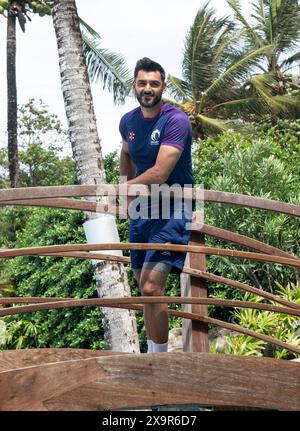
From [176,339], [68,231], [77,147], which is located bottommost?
[176,339]

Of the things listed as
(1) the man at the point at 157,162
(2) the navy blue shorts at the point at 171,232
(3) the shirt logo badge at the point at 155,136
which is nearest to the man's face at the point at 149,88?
(1) the man at the point at 157,162

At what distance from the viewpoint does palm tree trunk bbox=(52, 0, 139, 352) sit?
29.0ft

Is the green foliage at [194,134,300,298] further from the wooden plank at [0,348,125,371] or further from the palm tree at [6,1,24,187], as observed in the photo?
the palm tree at [6,1,24,187]

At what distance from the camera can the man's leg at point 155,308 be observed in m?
4.91

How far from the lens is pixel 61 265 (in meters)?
12.4

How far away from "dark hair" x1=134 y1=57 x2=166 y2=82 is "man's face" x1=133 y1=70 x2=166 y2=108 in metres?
0.02

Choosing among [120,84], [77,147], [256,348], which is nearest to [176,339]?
[256,348]

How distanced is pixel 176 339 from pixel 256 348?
3.75ft

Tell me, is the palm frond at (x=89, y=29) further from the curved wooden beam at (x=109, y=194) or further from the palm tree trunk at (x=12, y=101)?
the curved wooden beam at (x=109, y=194)

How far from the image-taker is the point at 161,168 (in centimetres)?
474

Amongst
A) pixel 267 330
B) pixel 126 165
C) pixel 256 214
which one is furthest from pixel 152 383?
pixel 256 214

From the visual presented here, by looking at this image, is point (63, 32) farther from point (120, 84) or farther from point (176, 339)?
point (120, 84)

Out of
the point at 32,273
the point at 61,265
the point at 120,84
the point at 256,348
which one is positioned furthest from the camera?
the point at 120,84
